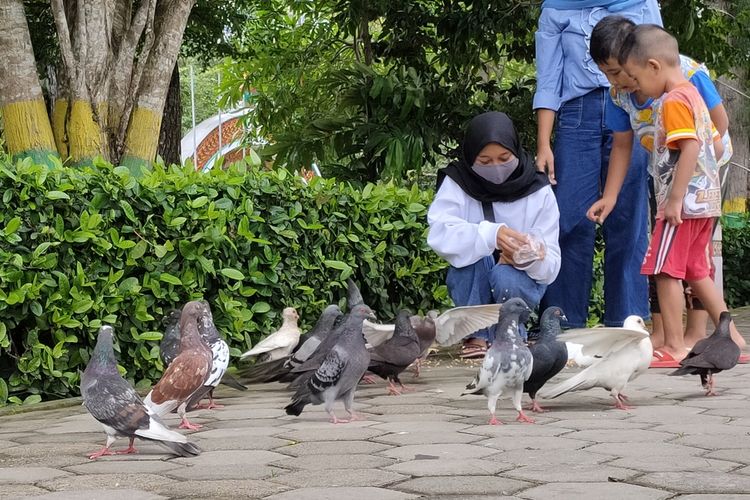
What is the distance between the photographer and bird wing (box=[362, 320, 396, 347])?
19.8 feet

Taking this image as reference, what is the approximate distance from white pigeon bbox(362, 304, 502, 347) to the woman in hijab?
0.72 ft

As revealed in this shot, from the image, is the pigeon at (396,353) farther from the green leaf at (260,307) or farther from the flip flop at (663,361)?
the flip flop at (663,361)

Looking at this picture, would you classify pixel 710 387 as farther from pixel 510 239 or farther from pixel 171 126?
pixel 171 126

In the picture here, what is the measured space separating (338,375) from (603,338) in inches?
50.8

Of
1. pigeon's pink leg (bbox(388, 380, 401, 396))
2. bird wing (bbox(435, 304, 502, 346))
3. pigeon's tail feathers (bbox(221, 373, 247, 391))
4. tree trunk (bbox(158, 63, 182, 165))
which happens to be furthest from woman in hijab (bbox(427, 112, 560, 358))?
tree trunk (bbox(158, 63, 182, 165))

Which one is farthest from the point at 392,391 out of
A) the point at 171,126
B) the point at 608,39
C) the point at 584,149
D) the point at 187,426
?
the point at 171,126

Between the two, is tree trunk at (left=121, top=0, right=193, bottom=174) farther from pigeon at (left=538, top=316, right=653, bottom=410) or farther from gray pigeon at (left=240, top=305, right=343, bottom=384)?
pigeon at (left=538, top=316, right=653, bottom=410)

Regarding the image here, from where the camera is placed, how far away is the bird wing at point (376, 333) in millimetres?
6031

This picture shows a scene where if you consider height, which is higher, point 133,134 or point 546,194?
point 133,134

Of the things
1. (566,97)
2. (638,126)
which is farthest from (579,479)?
(566,97)

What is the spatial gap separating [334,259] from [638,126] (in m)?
2.23

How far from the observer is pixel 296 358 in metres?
5.60

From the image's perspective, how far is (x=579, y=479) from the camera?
3.38 meters

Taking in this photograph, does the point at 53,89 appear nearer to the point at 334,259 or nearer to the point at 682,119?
the point at 334,259
